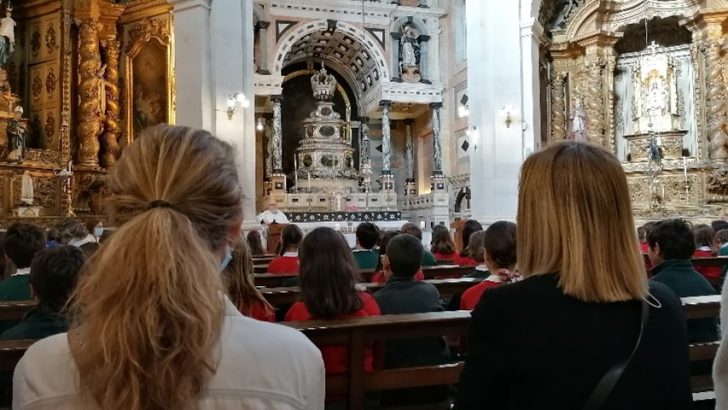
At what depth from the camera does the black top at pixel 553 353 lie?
1.50m

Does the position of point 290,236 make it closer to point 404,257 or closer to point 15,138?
point 404,257

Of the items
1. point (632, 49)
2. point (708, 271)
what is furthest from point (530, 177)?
point (632, 49)

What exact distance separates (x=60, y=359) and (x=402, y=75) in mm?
→ 22644

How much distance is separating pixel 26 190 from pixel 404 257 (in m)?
13.4

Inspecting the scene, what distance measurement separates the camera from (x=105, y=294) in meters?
1.15

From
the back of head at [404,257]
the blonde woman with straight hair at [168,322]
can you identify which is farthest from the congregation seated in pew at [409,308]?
the blonde woman with straight hair at [168,322]

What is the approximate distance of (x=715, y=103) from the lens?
Answer: 52.0 feet

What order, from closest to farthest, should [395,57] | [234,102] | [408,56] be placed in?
1. [234,102]
2. [408,56]
3. [395,57]

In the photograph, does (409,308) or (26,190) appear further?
(26,190)

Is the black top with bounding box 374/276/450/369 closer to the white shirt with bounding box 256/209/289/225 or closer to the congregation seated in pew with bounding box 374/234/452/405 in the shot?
the congregation seated in pew with bounding box 374/234/452/405

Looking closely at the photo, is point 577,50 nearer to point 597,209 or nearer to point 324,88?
point 324,88

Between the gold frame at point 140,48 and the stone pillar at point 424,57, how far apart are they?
9.93 metres

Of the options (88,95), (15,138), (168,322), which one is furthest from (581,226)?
(88,95)

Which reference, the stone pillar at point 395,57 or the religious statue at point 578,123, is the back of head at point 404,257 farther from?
the stone pillar at point 395,57
